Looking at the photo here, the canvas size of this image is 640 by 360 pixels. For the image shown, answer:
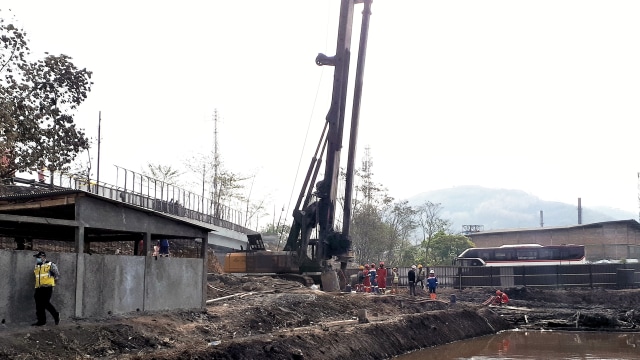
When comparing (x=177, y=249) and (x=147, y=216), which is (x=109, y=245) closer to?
(x=177, y=249)

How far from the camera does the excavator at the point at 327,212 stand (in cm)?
3275

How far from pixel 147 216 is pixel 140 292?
2206mm

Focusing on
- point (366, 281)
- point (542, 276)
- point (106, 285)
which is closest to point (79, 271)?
point (106, 285)

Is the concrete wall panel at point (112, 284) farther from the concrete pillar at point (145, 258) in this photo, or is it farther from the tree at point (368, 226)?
the tree at point (368, 226)

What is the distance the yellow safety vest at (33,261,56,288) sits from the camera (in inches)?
623

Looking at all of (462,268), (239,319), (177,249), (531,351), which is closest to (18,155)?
(239,319)

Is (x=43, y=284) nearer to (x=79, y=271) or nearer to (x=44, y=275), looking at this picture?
(x=44, y=275)

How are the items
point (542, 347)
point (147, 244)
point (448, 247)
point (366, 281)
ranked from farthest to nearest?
point (448, 247)
point (366, 281)
point (542, 347)
point (147, 244)

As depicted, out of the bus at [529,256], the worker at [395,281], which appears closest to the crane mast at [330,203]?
the worker at [395,281]

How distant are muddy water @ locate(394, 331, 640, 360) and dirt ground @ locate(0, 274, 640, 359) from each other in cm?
90

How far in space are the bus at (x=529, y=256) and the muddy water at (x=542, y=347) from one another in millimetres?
25443

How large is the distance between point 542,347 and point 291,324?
9580 mm

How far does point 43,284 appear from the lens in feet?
52.0

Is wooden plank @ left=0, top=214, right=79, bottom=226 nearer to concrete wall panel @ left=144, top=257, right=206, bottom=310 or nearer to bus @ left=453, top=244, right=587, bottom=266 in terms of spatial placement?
concrete wall panel @ left=144, top=257, right=206, bottom=310
